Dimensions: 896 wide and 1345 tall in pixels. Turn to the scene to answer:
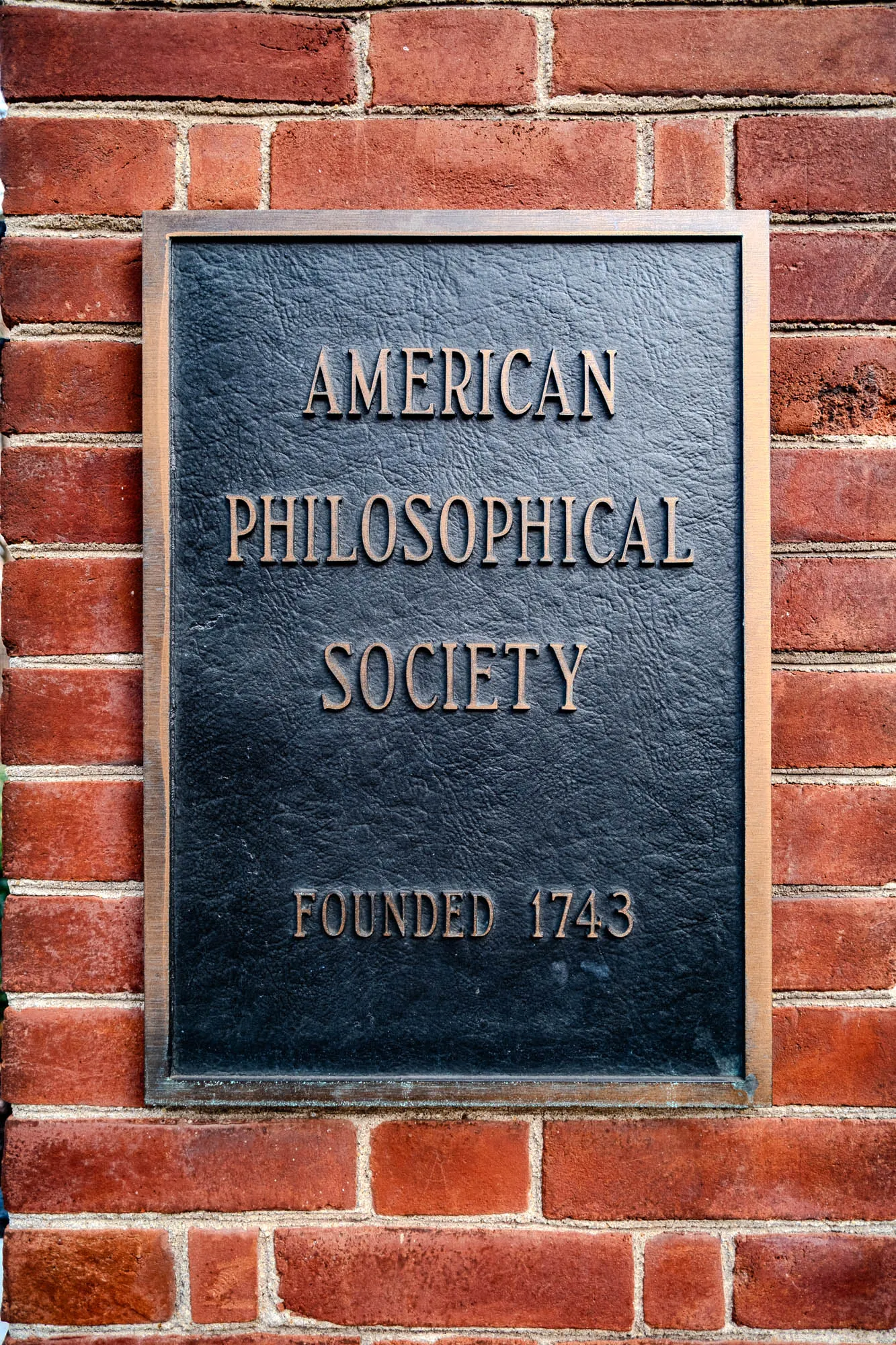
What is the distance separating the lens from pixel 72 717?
1199mm

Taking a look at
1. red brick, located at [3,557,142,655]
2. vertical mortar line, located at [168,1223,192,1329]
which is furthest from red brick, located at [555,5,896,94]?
vertical mortar line, located at [168,1223,192,1329]

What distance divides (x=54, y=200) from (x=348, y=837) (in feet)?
3.16

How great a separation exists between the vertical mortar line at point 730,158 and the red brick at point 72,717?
1044mm

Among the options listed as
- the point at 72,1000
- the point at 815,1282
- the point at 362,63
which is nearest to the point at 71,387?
the point at 362,63

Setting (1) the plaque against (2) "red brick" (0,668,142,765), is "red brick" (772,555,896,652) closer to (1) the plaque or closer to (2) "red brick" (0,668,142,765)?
(1) the plaque

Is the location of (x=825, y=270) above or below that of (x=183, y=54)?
below

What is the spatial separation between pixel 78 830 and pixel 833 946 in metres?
1.05

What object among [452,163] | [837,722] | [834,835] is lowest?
[834,835]

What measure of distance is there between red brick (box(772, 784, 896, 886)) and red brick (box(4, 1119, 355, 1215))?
71cm

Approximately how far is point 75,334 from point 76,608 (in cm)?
38

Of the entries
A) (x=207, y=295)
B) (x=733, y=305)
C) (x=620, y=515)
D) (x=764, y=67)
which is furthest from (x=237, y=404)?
(x=764, y=67)

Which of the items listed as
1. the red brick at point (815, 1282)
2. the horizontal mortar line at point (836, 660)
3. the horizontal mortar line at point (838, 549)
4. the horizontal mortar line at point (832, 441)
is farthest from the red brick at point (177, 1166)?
the horizontal mortar line at point (832, 441)

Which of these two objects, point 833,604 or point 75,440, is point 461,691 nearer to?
point 833,604

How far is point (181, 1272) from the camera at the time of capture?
3.83 ft
